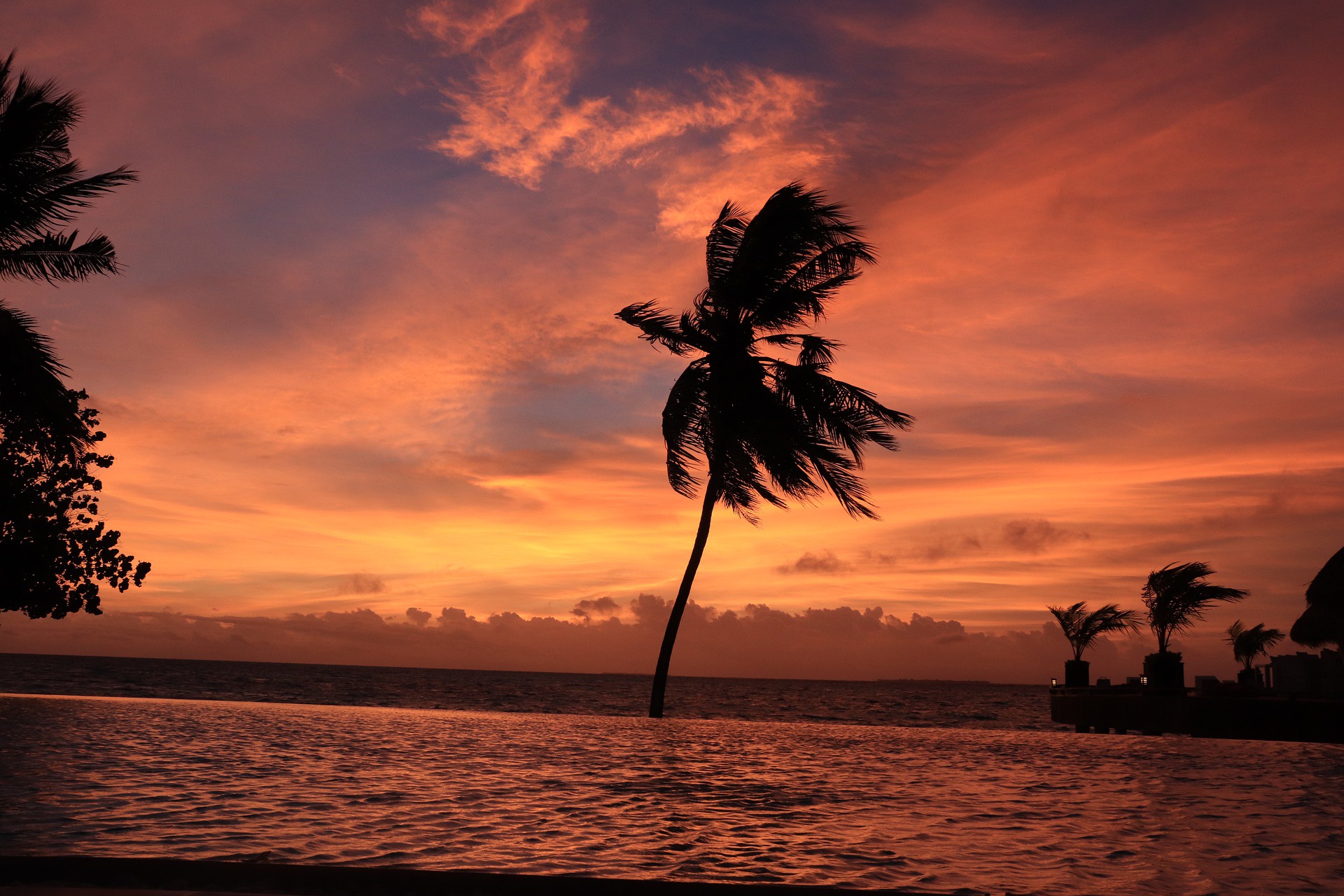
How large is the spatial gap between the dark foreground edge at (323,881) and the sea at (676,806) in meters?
0.42

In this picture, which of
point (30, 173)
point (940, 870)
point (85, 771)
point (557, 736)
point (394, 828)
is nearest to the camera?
point (940, 870)

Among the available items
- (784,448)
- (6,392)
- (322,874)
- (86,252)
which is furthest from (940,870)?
(86,252)

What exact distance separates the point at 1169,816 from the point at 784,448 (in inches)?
547

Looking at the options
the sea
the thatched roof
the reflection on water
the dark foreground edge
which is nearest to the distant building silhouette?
the thatched roof

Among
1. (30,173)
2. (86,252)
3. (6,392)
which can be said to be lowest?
(6,392)

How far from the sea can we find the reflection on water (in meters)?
0.04

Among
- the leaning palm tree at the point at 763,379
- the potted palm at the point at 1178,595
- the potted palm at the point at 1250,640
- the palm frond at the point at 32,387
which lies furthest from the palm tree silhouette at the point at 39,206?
the potted palm at the point at 1250,640

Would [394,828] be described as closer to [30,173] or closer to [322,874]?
[322,874]

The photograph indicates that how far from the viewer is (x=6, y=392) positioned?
16.7m

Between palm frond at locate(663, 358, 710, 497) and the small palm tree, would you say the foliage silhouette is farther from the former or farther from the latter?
the small palm tree

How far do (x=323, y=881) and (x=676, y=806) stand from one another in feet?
13.0

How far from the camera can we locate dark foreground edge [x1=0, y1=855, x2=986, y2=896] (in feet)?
15.7

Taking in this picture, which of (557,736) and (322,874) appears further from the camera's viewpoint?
(557,736)

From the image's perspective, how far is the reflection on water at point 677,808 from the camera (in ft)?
18.9
